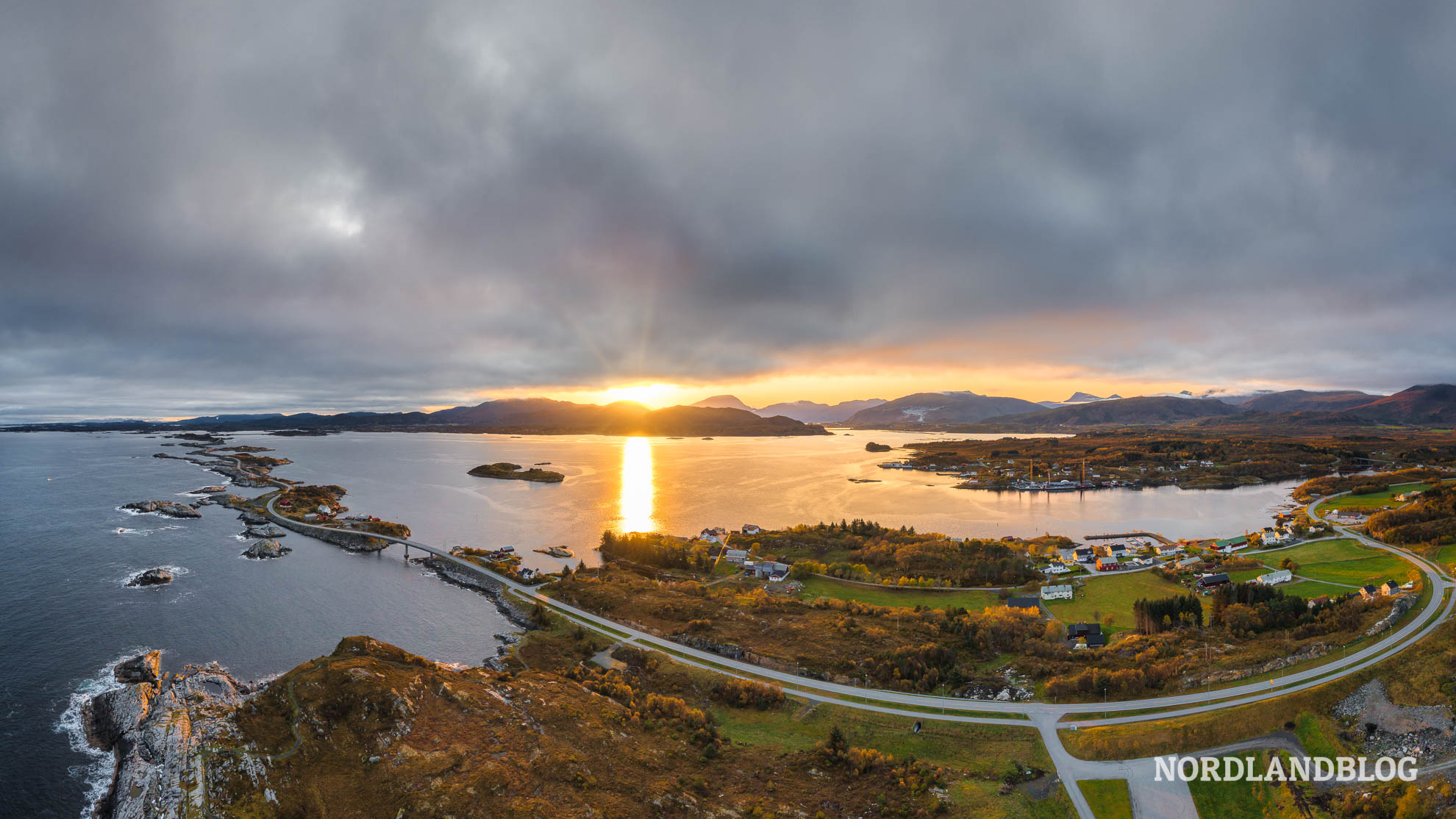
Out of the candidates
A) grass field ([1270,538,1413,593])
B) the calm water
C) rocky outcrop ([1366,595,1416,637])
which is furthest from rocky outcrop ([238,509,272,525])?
grass field ([1270,538,1413,593])

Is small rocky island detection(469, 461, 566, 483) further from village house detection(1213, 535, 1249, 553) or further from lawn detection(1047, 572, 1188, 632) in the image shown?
village house detection(1213, 535, 1249, 553)

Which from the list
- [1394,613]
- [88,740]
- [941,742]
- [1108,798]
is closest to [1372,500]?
[1394,613]

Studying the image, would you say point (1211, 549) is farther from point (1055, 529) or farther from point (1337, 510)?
point (1337, 510)

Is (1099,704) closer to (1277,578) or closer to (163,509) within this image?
A: (1277,578)

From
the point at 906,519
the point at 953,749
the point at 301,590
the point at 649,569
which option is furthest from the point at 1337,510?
the point at 301,590

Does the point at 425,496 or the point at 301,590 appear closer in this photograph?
the point at 301,590
